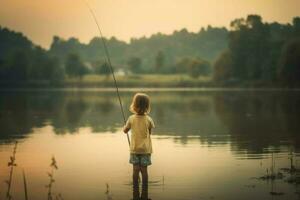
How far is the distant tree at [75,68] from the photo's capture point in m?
131

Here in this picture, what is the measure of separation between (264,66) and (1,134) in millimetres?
75181

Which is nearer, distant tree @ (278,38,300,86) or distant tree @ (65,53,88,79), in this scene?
distant tree @ (278,38,300,86)

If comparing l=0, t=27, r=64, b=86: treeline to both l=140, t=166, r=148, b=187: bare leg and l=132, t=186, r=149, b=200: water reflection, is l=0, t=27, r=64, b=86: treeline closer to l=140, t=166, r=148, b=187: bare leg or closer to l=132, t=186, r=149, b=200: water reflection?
l=132, t=186, r=149, b=200: water reflection

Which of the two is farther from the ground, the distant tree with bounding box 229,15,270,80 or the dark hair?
the distant tree with bounding box 229,15,270,80

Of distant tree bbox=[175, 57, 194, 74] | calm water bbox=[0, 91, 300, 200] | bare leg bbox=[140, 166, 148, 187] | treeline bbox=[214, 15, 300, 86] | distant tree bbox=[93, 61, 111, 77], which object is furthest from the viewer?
distant tree bbox=[175, 57, 194, 74]

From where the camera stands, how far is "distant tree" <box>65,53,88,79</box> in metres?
131

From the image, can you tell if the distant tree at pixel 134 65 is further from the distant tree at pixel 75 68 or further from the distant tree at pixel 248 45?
the distant tree at pixel 248 45

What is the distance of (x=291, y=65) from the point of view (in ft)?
253

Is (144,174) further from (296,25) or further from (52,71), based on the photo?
(52,71)

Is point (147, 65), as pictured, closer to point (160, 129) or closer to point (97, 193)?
point (160, 129)

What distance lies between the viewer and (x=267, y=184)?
9781 millimetres

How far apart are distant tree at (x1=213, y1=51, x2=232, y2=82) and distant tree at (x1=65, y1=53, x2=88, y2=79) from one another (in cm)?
4170

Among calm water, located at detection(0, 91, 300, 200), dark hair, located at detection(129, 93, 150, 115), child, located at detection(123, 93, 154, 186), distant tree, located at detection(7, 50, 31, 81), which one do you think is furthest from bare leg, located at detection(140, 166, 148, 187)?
distant tree, located at detection(7, 50, 31, 81)

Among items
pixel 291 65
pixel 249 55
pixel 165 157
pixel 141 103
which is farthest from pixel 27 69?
pixel 141 103
